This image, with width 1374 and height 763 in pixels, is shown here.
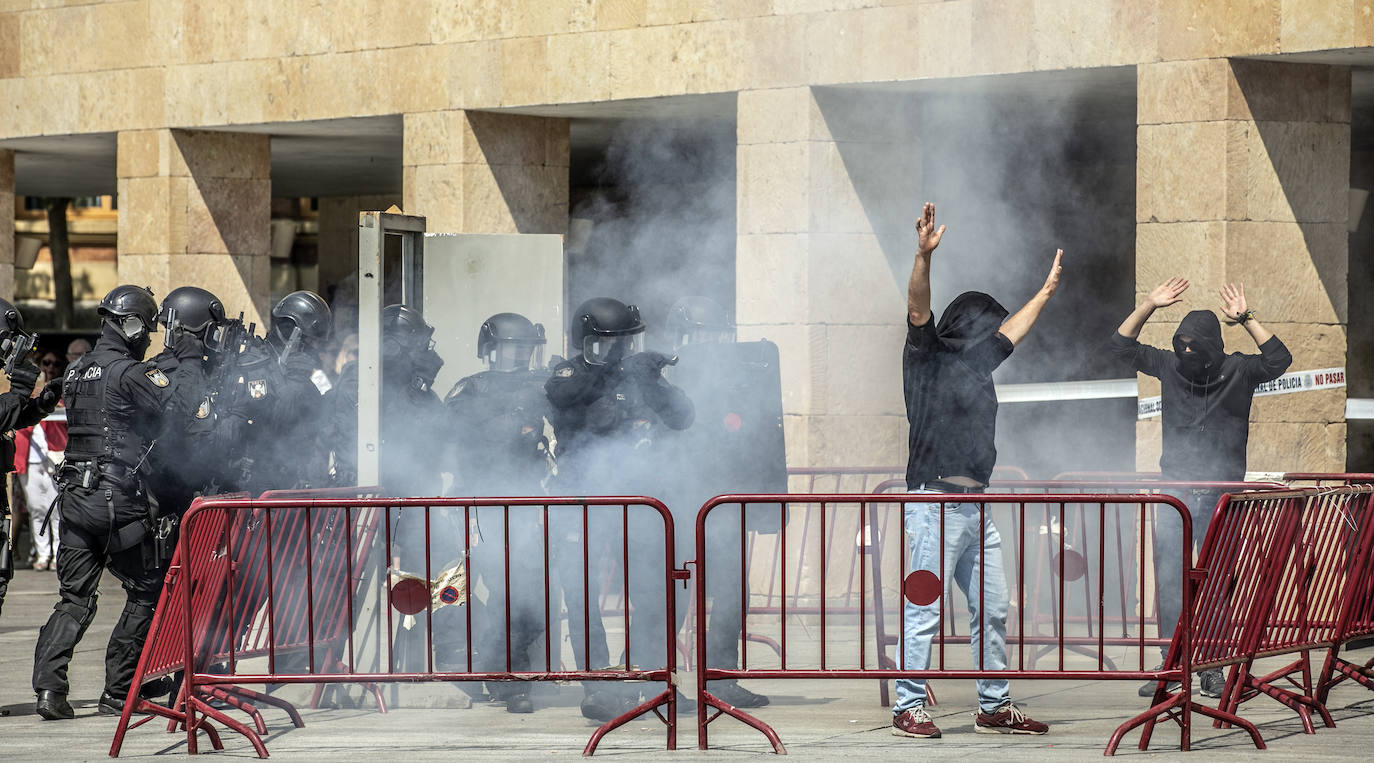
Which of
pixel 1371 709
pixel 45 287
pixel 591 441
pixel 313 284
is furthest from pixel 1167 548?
pixel 45 287

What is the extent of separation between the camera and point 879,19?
11008mm

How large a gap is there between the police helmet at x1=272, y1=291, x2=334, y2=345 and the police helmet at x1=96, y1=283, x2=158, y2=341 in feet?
5.35

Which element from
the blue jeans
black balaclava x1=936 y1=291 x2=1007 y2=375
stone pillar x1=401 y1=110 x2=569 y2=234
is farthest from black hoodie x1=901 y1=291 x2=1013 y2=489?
stone pillar x1=401 y1=110 x2=569 y2=234

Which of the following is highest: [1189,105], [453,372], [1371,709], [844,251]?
[1189,105]

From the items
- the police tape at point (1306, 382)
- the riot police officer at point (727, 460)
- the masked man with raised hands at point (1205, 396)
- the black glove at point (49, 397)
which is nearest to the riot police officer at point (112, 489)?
the black glove at point (49, 397)

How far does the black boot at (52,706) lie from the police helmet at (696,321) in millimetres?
3028

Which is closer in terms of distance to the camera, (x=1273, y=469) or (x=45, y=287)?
(x=1273, y=469)

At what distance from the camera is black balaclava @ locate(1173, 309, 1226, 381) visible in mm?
8258

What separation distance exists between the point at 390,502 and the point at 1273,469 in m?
5.28

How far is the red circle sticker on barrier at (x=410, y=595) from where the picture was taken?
277 inches

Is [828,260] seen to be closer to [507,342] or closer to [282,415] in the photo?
[507,342]

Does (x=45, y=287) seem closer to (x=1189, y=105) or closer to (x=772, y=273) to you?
(x=772, y=273)

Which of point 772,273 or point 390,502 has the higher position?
point 772,273

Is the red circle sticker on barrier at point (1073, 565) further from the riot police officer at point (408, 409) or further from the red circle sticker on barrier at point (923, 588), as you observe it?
the riot police officer at point (408, 409)
